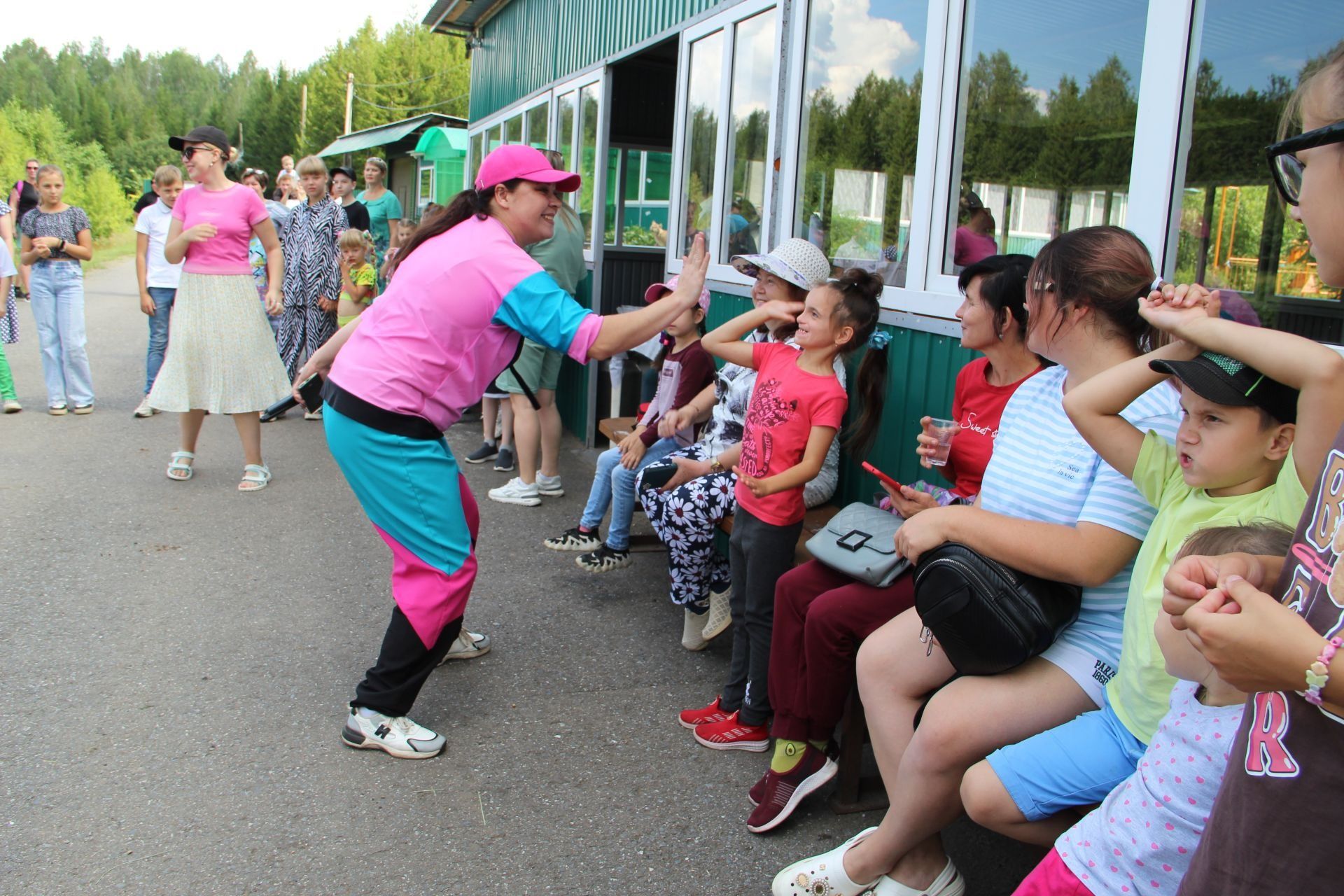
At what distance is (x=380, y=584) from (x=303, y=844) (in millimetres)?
2223

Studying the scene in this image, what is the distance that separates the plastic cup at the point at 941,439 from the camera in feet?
10.1

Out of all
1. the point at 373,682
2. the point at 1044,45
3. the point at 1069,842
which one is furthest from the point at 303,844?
the point at 1044,45

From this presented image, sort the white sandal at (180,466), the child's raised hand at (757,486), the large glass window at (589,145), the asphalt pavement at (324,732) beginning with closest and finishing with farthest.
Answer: the asphalt pavement at (324,732) → the child's raised hand at (757,486) → the white sandal at (180,466) → the large glass window at (589,145)

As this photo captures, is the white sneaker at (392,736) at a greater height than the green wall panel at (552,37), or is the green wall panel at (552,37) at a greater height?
the green wall panel at (552,37)

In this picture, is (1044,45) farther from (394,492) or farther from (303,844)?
(303,844)

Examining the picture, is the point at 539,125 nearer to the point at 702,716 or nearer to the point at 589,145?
the point at 589,145

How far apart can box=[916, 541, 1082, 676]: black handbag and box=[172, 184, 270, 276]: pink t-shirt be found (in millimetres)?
5302

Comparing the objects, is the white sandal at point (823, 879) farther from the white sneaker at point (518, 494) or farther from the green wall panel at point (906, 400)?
the white sneaker at point (518, 494)

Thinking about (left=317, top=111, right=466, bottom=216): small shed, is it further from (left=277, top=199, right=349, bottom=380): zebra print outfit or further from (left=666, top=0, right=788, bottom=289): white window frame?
(left=666, top=0, right=788, bottom=289): white window frame

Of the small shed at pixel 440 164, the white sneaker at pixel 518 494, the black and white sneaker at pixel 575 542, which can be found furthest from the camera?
the small shed at pixel 440 164

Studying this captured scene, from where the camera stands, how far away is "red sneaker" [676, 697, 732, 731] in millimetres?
3658

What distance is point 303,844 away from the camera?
2.89 m

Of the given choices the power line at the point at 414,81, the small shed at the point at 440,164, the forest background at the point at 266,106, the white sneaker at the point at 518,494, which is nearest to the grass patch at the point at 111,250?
the forest background at the point at 266,106

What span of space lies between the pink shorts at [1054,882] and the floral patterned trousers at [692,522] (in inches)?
86.1
